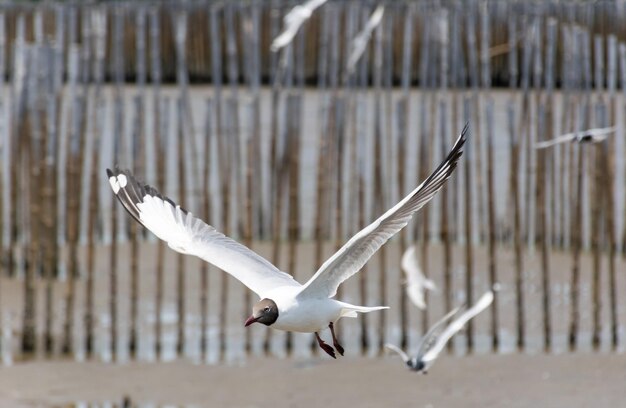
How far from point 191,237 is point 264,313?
125 centimetres

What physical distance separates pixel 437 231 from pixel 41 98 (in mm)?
4910

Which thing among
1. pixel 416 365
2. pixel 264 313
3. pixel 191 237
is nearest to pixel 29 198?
pixel 191 237

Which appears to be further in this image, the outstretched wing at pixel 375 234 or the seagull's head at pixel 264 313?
the seagull's head at pixel 264 313

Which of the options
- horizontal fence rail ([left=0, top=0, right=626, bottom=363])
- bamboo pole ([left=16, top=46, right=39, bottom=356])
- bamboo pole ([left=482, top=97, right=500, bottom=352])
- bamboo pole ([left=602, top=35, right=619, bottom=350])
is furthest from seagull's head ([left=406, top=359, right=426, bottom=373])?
bamboo pole ([left=16, top=46, right=39, bottom=356])

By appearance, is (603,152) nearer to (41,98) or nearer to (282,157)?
(282,157)

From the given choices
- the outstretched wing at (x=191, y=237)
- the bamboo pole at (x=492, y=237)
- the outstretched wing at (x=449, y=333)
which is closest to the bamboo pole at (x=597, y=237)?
the bamboo pole at (x=492, y=237)

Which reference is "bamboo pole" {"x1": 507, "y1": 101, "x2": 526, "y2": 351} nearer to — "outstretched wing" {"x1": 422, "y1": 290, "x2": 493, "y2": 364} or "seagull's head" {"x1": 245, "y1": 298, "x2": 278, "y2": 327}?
"outstretched wing" {"x1": 422, "y1": 290, "x2": 493, "y2": 364}

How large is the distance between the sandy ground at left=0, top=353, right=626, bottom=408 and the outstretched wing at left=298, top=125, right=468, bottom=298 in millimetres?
3440

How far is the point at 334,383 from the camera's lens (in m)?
10.9

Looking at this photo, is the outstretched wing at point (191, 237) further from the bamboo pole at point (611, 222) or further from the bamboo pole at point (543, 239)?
the bamboo pole at point (611, 222)

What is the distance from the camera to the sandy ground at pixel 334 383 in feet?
34.5

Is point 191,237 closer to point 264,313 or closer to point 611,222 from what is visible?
point 264,313

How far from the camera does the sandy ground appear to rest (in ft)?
34.5

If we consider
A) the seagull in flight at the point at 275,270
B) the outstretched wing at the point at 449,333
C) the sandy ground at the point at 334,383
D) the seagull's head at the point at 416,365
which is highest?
the seagull in flight at the point at 275,270
